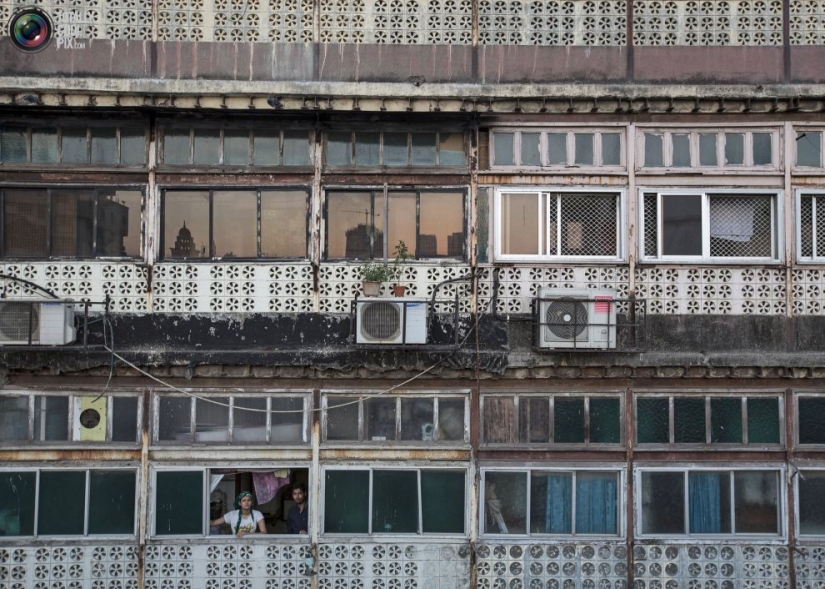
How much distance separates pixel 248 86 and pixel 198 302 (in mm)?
2796

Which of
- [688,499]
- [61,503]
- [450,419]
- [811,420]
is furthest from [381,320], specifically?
[811,420]

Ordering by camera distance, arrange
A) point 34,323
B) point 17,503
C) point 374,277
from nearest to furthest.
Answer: point 34,323 < point 374,277 < point 17,503

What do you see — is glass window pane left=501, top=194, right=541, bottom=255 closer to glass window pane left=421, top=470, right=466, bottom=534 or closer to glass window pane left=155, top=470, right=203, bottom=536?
glass window pane left=421, top=470, right=466, bottom=534

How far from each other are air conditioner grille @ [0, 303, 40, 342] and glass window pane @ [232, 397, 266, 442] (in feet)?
8.73

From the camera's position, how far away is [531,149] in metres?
10.8

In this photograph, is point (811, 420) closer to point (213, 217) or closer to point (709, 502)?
point (709, 502)

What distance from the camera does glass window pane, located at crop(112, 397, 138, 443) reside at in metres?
10.8

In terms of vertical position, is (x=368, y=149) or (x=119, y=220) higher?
(x=368, y=149)

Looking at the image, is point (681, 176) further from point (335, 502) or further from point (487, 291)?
point (335, 502)

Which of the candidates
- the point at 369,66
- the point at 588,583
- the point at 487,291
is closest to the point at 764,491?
the point at 588,583

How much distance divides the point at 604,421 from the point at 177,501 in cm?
563

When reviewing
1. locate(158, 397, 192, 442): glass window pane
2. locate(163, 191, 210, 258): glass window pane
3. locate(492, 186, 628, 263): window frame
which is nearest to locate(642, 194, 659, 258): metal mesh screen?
locate(492, 186, 628, 263): window frame

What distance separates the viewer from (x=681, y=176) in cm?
1078

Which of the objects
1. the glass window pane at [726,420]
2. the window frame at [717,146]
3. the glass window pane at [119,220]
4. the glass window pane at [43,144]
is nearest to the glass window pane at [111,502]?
the glass window pane at [119,220]
